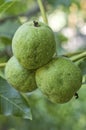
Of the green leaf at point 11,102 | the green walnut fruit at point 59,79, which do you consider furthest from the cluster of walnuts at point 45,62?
the green leaf at point 11,102

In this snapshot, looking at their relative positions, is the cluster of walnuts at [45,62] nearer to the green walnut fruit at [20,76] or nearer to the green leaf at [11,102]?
the green walnut fruit at [20,76]

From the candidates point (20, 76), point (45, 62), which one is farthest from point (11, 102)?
point (45, 62)

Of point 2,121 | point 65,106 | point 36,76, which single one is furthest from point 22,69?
point 2,121

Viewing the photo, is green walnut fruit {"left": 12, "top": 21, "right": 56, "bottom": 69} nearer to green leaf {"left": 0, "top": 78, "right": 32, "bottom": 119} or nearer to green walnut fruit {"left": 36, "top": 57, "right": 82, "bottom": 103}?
green walnut fruit {"left": 36, "top": 57, "right": 82, "bottom": 103}

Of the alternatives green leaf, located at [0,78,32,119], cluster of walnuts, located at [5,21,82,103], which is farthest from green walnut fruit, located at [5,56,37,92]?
green leaf, located at [0,78,32,119]

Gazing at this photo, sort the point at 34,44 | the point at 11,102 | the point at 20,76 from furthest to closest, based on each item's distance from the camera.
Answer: the point at 11,102 → the point at 20,76 → the point at 34,44

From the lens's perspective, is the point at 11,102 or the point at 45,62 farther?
the point at 11,102

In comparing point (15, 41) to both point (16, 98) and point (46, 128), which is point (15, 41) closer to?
point (16, 98)

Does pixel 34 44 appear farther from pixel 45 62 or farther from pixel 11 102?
pixel 11 102
